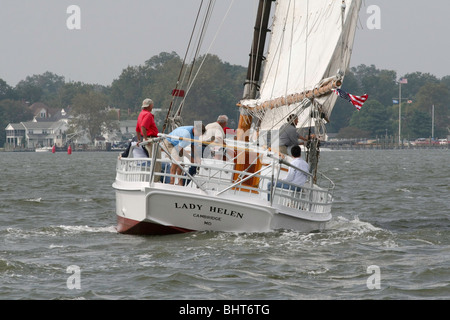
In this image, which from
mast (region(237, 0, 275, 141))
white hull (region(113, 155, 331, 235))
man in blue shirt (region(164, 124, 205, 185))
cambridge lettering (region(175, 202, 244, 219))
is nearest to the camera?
white hull (region(113, 155, 331, 235))

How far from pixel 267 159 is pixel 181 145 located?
2.08 metres

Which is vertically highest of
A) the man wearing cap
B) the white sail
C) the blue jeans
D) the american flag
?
the white sail

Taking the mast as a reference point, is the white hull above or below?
below

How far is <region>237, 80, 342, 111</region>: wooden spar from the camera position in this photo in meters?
19.4

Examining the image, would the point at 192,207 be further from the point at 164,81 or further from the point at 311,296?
the point at 164,81

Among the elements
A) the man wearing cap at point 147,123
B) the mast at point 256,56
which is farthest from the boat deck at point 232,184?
the mast at point 256,56

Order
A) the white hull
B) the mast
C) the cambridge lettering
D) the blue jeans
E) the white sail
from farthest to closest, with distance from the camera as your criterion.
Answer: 1. the mast
2. the white sail
3. the blue jeans
4. the cambridge lettering
5. the white hull

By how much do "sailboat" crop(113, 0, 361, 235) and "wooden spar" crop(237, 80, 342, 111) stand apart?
0.07 feet

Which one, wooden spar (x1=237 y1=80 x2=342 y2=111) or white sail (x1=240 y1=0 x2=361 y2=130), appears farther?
white sail (x1=240 y1=0 x2=361 y2=130)

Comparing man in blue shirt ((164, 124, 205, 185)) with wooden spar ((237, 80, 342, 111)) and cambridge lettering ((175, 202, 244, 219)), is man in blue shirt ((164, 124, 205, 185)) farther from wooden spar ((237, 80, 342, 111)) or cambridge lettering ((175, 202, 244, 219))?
wooden spar ((237, 80, 342, 111))

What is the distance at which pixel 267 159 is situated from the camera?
20.4 metres

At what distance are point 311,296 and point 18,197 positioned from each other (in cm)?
2165

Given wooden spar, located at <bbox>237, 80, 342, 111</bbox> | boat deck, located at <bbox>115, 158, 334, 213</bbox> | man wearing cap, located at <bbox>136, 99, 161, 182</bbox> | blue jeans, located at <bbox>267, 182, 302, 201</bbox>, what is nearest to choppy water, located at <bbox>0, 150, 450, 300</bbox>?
boat deck, located at <bbox>115, 158, 334, 213</bbox>

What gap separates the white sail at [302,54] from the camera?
20312 millimetres
